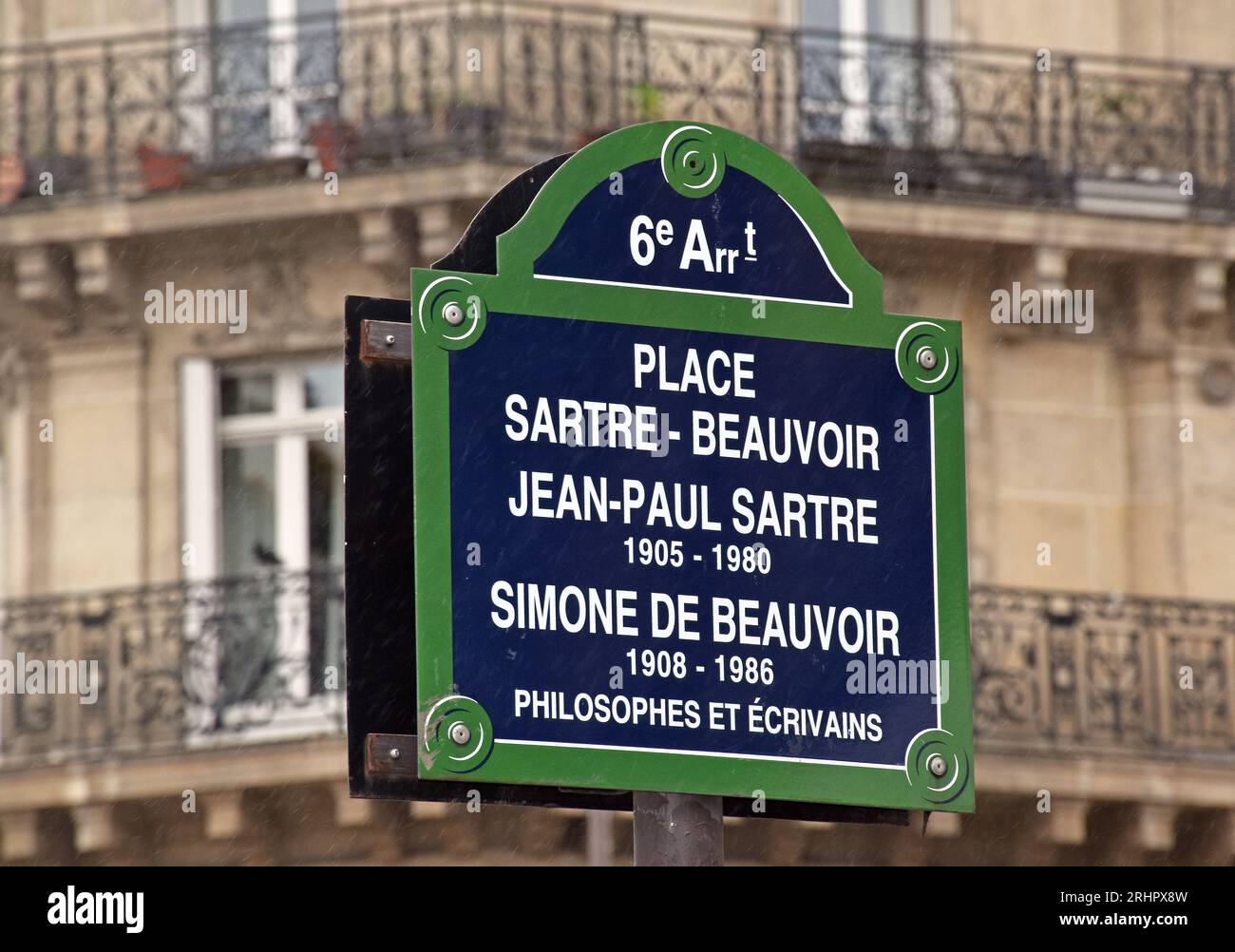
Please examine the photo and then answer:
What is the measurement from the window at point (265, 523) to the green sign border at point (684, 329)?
11.8m

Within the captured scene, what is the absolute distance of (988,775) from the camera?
1844 centimetres

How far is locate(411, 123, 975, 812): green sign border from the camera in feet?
20.0

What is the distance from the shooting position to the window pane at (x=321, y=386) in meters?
19.0

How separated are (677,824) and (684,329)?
951 mm

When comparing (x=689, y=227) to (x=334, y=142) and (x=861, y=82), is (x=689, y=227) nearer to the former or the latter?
(x=334, y=142)

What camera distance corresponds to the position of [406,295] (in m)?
18.5

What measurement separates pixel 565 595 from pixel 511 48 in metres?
13.0
